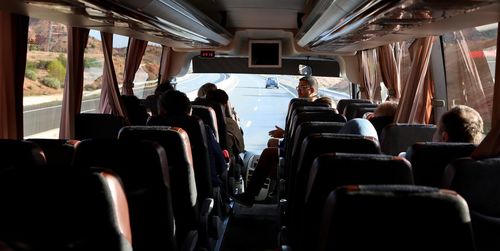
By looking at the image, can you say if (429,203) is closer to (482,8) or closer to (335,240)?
(335,240)

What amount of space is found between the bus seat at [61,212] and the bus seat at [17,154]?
0.83 meters

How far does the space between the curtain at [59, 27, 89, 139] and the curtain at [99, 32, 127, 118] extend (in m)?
0.95

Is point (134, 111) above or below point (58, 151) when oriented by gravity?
above

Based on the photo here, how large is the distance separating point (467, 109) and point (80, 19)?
3141 millimetres

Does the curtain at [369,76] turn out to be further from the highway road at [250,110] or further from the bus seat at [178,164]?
the bus seat at [178,164]

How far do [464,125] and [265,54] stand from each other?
29.2 feet

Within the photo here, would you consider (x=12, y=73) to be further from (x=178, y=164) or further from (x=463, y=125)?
(x=463, y=125)

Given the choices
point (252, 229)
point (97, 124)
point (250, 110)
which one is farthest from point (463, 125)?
point (250, 110)

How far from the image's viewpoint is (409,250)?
158cm

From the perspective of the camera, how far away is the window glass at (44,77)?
195 inches

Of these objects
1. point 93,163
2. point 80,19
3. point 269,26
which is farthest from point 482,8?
point 269,26

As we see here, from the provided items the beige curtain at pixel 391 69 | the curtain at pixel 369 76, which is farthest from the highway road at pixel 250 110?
the beige curtain at pixel 391 69

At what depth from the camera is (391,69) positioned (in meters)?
8.93

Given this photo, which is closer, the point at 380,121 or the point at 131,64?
the point at 380,121
